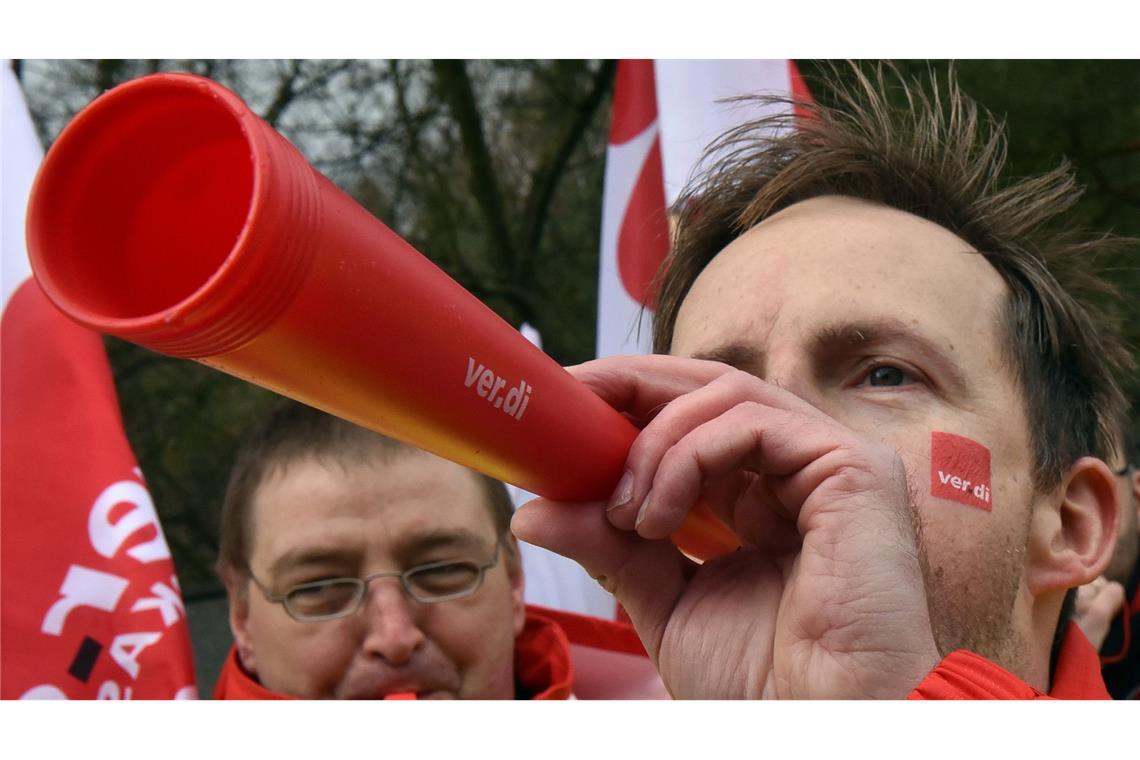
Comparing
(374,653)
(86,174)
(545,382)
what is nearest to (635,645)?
(374,653)

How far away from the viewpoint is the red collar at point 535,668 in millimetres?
2549

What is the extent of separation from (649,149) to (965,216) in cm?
201

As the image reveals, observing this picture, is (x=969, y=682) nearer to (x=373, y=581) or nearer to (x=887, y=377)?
(x=887, y=377)

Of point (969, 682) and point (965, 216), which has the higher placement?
point (965, 216)

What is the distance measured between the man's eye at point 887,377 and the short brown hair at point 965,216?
0.77 feet

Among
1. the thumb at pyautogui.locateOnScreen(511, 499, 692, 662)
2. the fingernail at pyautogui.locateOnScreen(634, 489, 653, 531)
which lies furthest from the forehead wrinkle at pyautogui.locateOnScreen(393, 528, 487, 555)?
the fingernail at pyautogui.locateOnScreen(634, 489, 653, 531)

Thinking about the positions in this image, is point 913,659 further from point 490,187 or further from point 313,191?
point 490,187

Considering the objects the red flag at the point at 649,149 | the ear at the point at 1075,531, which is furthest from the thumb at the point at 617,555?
the red flag at the point at 649,149

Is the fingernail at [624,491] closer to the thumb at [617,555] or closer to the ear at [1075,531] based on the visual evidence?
the thumb at [617,555]

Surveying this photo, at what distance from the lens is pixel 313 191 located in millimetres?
893

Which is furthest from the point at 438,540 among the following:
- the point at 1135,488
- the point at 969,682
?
the point at 1135,488

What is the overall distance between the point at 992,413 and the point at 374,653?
1.30 meters

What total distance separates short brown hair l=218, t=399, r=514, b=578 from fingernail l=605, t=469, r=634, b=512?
54.0 inches

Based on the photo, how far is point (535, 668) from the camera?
9.02ft
